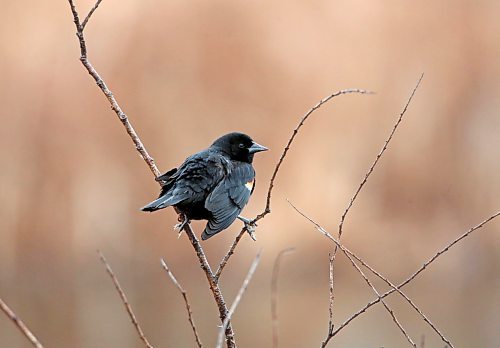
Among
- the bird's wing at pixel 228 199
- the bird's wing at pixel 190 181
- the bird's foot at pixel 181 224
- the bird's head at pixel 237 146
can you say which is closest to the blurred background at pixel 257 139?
the bird's head at pixel 237 146

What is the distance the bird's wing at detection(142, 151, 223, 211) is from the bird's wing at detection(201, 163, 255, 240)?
0.04 meters

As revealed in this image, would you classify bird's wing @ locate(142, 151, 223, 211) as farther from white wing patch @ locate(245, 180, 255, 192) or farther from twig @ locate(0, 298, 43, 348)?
twig @ locate(0, 298, 43, 348)

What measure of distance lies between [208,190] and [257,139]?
8389 millimetres

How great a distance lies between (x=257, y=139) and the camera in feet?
38.4

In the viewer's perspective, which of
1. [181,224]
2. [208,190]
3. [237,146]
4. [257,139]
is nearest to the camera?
[181,224]

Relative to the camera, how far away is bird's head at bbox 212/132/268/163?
13.3 feet

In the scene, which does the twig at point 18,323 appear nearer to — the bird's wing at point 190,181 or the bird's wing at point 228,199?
the bird's wing at point 190,181

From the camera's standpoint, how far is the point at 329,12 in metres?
12.7

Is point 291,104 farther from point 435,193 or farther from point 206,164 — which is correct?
point 206,164

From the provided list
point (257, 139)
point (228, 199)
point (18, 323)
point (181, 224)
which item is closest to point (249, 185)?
point (228, 199)

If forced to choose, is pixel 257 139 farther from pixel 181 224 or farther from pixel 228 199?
pixel 181 224

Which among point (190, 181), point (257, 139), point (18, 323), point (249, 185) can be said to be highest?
point (18, 323)

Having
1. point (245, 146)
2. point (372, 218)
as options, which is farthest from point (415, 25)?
point (245, 146)

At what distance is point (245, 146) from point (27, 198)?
8050mm
